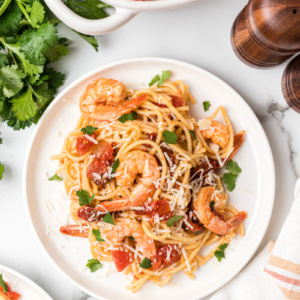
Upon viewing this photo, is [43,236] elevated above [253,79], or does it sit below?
below

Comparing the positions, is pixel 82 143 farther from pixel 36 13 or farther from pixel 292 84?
pixel 292 84

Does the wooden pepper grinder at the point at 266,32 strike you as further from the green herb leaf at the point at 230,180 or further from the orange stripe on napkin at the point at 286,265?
the orange stripe on napkin at the point at 286,265

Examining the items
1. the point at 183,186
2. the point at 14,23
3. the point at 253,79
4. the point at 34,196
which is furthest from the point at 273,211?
the point at 14,23

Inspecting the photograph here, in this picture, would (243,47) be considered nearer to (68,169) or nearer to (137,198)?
(137,198)

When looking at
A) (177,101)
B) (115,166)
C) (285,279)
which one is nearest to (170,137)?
(177,101)

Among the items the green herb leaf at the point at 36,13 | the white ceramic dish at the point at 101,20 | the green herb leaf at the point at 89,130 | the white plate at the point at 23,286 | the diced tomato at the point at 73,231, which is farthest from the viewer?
the white plate at the point at 23,286

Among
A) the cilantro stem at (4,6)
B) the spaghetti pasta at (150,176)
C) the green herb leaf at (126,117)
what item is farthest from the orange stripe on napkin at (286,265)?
the cilantro stem at (4,6)
